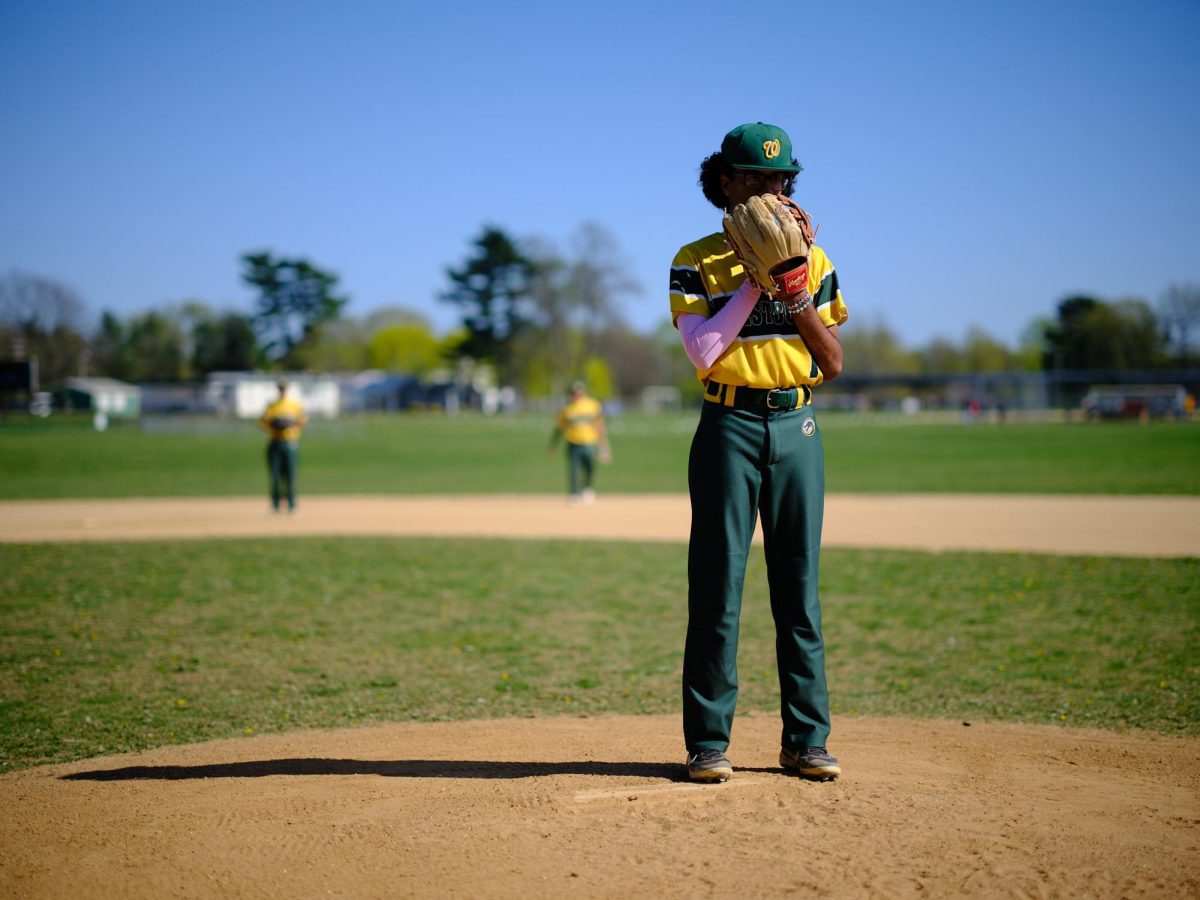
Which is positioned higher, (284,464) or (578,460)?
(284,464)

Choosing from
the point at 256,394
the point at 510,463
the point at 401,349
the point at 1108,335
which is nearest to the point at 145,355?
the point at 256,394

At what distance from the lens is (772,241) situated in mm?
3816

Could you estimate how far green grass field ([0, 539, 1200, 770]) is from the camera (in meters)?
6.13

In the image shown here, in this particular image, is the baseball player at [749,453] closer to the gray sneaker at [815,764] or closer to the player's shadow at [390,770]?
the gray sneaker at [815,764]

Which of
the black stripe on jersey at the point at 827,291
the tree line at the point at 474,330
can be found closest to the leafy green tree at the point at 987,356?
the tree line at the point at 474,330

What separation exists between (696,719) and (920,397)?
124 meters

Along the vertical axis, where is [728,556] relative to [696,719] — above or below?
above

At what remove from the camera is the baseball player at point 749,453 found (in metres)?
4.12

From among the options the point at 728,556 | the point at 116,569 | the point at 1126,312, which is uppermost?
the point at 1126,312

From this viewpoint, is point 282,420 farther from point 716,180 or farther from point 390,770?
point 716,180

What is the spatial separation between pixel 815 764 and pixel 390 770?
188 cm

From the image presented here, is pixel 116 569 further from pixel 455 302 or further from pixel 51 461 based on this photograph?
pixel 455 302

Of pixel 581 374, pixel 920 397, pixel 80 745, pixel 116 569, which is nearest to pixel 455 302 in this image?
pixel 581 374

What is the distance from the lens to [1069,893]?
3201 mm
